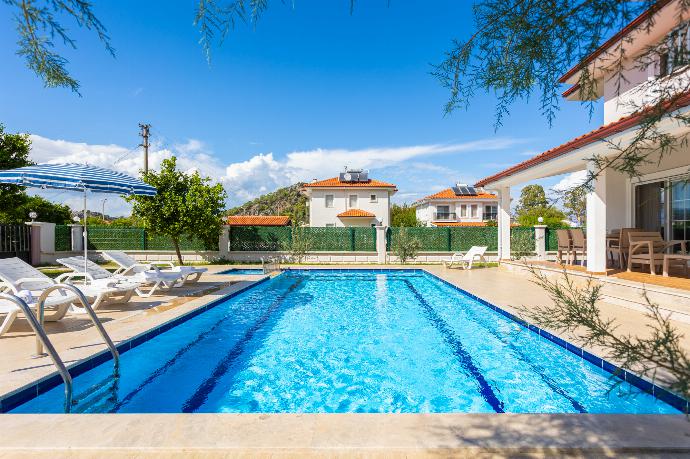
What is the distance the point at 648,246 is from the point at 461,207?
129 feet

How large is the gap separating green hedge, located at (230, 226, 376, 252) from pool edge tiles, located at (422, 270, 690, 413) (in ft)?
39.2

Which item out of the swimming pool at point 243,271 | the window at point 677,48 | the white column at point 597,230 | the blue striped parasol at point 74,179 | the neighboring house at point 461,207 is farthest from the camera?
the neighboring house at point 461,207

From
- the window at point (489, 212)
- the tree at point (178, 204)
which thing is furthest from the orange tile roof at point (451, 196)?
the tree at point (178, 204)

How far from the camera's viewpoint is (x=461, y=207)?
154ft

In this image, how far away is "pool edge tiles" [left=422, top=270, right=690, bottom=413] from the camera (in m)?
3.23

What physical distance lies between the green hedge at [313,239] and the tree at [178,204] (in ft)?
7.77

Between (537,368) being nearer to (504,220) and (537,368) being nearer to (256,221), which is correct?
(504,220)

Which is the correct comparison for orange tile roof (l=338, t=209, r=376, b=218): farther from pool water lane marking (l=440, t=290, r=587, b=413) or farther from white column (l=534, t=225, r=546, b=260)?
pool water lane marking (l=440, t=290, r=587, b=413)

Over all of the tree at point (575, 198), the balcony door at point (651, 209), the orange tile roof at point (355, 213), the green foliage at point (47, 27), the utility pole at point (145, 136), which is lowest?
the tree at point (575, 198)

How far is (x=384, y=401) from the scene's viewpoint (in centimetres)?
421

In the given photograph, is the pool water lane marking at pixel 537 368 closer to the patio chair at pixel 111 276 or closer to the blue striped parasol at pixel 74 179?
the patio chair at pixel 111 276

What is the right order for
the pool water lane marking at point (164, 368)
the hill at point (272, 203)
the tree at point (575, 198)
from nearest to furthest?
the tree at point (575, 198) < the pool water lane marking at point (164, 368) < the hill at point (272, 203)

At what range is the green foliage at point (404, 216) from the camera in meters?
48.2

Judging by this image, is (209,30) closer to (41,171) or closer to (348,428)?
(348,428)
